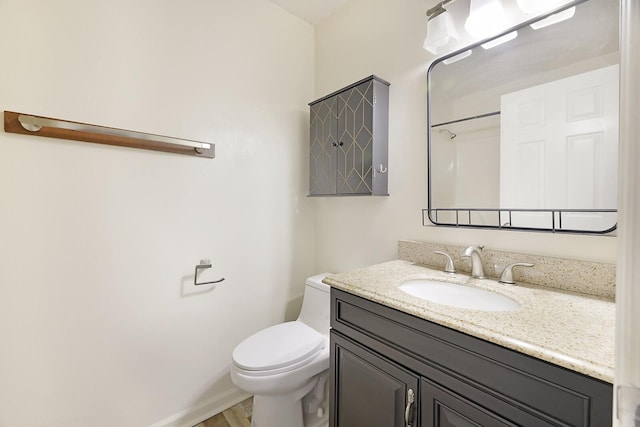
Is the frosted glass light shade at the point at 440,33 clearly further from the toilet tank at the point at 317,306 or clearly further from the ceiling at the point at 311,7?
the toilet tank at the point at 317,306

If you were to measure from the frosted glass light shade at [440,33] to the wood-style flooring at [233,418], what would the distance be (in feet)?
6.99

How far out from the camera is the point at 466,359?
2.38 ft

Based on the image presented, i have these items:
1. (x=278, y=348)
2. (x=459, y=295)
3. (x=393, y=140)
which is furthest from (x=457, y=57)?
(x=278, y=348)

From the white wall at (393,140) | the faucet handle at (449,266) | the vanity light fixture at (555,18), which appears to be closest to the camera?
the vanity light fixture at (555,18)

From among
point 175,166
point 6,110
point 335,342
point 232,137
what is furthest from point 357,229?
point 6,110

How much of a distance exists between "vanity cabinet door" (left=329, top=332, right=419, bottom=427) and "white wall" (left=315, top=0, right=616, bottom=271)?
644 mm

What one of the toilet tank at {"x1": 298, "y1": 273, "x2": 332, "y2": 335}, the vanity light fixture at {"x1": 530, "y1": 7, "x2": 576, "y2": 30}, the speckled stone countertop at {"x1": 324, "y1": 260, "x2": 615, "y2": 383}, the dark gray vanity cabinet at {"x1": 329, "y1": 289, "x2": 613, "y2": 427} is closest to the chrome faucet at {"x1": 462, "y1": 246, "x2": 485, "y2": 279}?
the speckled stone countertop at {"x1": 324, "y1": 260, "x2": 615, "y2": 383}

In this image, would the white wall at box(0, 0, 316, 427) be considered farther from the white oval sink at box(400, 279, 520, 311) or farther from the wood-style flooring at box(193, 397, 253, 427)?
the white oval sink at box(400, 279, 520, 311)

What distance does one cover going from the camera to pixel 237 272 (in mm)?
1670

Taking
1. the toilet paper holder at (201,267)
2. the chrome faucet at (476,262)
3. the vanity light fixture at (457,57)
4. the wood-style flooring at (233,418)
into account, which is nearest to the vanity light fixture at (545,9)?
the vanity light fixture at (457,57)

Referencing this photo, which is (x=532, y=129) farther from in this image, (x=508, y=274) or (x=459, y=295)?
(x=459, y=295)

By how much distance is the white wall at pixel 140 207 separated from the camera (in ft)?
3.61

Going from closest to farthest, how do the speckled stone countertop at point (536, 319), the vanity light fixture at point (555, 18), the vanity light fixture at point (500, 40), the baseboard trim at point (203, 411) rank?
the speckled stone countertop at point (536, 319) < the vanity light fixture at point (555, 18) < the vanity light fixture at point (500, 40) < the baseboard trim at point (203, 411)

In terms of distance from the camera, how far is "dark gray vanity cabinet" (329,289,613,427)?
0.59 m
